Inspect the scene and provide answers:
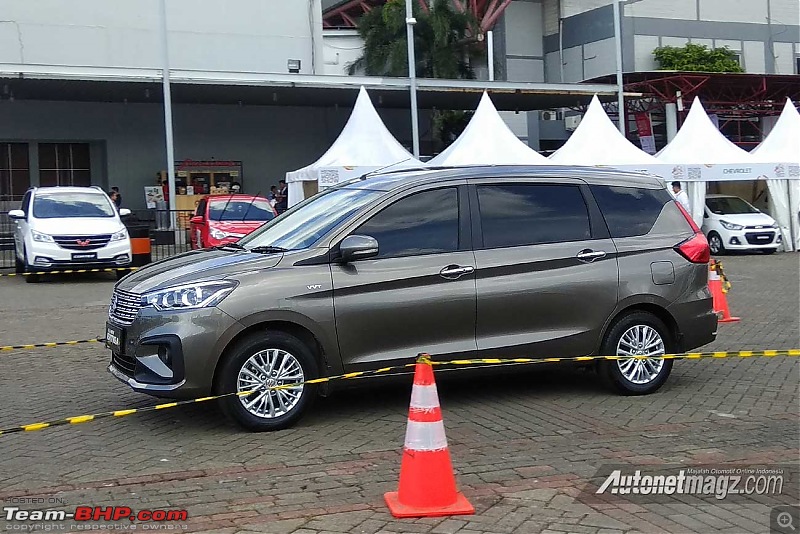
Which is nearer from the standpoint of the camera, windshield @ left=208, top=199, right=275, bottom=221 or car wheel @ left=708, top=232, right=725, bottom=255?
windshield @ left=208, top=199, right=275, bottom=221

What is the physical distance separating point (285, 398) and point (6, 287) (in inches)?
525

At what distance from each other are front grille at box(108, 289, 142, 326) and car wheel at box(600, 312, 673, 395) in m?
3.76

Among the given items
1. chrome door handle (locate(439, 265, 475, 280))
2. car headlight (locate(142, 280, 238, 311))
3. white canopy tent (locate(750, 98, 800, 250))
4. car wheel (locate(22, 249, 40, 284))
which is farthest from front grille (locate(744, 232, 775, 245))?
car headlight (locate(142, 280, 238, 311))

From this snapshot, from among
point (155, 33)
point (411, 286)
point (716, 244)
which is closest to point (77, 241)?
point (411, 286)

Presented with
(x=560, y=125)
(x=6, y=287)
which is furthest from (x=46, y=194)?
(x=560, y=125)

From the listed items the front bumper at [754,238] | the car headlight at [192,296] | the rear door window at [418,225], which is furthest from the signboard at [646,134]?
the car headlight at [192,296]

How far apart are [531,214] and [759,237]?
1808cm

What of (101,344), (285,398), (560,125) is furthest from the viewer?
(560,125)

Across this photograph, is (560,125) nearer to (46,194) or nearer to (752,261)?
(752,261)

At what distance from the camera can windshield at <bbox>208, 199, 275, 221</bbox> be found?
21.5m

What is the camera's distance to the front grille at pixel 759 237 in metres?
24.0

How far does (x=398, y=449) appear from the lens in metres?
6.51

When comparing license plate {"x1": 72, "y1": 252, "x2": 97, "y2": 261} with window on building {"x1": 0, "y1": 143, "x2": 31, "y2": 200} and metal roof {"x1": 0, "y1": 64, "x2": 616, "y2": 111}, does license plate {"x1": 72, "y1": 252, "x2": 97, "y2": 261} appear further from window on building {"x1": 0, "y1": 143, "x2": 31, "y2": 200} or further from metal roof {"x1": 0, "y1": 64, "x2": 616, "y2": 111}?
window on building {"x1": 0, "y1": 143, "x2": 31, "y2": 200}

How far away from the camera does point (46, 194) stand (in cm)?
1948
